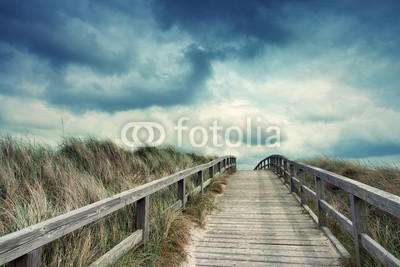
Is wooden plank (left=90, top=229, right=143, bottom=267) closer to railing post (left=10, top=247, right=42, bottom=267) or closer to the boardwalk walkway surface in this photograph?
railing post (left=10, top=247, right=42, bottom=267)

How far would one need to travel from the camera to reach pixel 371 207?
21.6 ft

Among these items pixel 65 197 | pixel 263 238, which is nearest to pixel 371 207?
pixel 263 238

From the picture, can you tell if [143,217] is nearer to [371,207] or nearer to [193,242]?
[193,242]

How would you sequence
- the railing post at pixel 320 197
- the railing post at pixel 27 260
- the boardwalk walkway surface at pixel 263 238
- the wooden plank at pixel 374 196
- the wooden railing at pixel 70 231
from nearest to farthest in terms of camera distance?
the wooden railing at pixel 70 231 < the railing post at pixel 27 260 < the wooden plank at pixel 374 196 < the boardwalk walkway surface at pixel 263 238 < the railing post at pixel 320 197

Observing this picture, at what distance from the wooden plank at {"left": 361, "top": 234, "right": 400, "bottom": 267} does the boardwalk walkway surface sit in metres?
0.99

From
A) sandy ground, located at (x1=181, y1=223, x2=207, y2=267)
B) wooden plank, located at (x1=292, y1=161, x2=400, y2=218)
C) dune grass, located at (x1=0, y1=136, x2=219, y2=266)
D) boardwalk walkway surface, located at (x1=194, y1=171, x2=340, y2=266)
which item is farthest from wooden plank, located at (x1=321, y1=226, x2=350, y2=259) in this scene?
dune grass, located at (x1=0, y1=136, x2=219, y2=266)

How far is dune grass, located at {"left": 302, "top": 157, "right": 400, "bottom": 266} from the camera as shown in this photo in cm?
461

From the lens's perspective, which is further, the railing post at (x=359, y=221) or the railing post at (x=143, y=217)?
the railing post at (x=143, y=217)

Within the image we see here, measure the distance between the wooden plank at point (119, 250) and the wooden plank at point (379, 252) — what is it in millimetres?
2853

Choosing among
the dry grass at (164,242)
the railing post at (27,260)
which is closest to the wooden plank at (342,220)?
the dry grass at (164,242)

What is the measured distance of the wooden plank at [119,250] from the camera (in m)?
3.45

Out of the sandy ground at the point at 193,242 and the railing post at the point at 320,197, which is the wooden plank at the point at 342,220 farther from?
the sandy ground at the point at 193,242

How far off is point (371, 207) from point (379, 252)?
348 centimetres

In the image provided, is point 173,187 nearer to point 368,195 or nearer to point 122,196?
point 122,196
